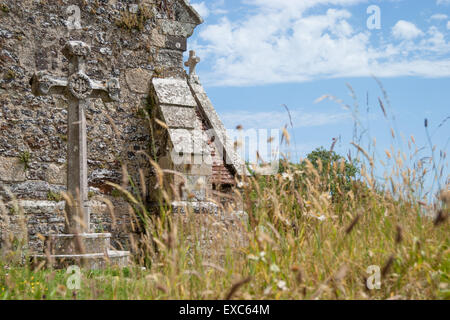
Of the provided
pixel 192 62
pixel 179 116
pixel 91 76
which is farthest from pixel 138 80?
pixel 192 62

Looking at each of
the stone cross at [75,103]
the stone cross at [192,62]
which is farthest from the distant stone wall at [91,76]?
the stone cross at [192,62]

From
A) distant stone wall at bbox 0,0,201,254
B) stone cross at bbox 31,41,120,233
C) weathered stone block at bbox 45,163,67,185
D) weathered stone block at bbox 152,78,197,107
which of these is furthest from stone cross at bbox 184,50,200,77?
stone cross at bbox 31,41,120,233

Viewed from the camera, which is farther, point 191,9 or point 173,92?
point 191,9

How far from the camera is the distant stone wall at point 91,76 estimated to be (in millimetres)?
6879

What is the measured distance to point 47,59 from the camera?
7.15 m

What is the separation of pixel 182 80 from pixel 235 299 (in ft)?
18.8

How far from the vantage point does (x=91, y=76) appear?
Answer: 293 inches

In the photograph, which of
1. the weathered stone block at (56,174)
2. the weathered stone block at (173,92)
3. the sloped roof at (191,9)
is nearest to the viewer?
the weathered stone block at (56,174)

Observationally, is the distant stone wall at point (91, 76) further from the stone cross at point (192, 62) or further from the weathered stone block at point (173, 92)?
the stone cross at point (192, 62)

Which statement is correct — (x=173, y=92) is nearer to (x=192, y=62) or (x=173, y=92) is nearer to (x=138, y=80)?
(x=138, y=80)

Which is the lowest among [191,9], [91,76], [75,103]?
[75,103]

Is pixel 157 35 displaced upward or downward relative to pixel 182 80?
upward
